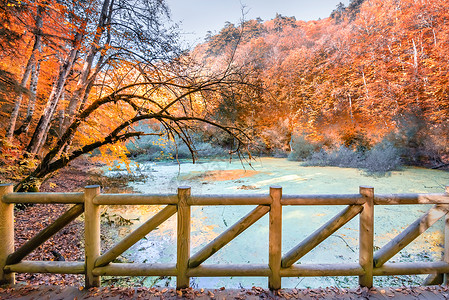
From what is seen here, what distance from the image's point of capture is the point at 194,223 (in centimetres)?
572

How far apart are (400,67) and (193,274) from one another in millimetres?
16868

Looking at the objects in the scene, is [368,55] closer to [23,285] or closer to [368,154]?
[368,154]

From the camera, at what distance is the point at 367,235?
1962 mm

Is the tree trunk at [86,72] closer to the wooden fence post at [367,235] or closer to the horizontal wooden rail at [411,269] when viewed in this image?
the wooden fence post at [367,235]

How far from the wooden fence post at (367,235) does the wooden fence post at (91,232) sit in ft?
7.75

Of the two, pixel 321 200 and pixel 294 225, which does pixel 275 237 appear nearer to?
pixel 321 200

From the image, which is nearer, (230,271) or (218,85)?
(230,271)

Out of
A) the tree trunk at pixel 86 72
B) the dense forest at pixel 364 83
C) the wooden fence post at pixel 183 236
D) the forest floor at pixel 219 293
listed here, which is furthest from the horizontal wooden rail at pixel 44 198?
the tree trunk at pixel 86 72

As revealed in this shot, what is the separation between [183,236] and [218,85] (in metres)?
2.72

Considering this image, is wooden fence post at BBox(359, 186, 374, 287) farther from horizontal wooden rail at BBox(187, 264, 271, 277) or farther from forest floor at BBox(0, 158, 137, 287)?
forest floor at BBox(0, 158, 137, 287)

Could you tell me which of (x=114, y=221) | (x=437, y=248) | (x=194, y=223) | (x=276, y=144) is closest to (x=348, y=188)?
(x=437, y=248)

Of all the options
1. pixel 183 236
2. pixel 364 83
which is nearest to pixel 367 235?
pixel 183 236

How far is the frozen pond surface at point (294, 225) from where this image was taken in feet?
13.0

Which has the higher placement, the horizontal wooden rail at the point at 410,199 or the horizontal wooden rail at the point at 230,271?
the horizontal wooden rail at the point at 410,199
